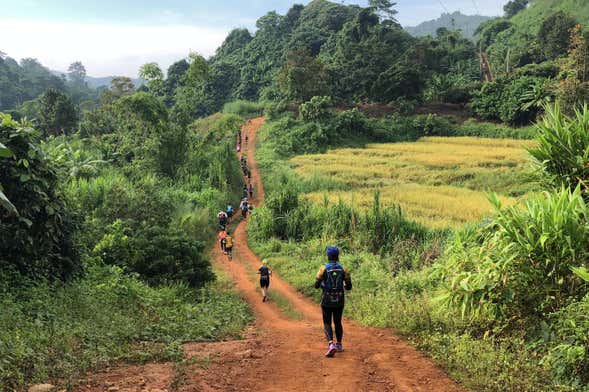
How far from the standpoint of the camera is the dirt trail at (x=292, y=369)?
16.0 ft

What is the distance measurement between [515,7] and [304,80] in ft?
270

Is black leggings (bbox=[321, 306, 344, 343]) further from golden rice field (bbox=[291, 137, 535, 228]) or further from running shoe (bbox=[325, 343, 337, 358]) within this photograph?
golden rice field (bbox=[291, 137, 535, 228])

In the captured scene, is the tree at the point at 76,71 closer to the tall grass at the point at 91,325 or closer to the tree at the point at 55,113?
the tree at the point at 55,113

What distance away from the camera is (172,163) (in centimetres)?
2638

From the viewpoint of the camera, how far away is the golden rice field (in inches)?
781

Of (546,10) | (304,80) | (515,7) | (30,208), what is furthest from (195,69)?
(515,7)

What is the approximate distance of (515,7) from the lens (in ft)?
349

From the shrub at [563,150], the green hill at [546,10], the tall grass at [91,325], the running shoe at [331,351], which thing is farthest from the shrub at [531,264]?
the green hill at [546,10]

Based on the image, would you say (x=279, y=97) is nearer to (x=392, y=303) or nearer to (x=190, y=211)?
(x=190, y=211)

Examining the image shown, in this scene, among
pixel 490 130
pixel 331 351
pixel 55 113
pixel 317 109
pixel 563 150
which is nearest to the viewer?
pixel 331 351

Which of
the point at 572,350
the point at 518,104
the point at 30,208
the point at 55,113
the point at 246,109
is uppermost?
the point at 518,104

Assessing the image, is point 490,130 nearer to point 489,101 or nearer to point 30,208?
point 489,101

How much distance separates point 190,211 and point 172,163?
271 inches

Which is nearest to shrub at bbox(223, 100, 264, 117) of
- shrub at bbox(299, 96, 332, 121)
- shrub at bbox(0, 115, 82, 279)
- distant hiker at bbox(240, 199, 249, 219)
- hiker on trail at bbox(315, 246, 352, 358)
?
shrub at bbox(299, 96, 332, 121)
